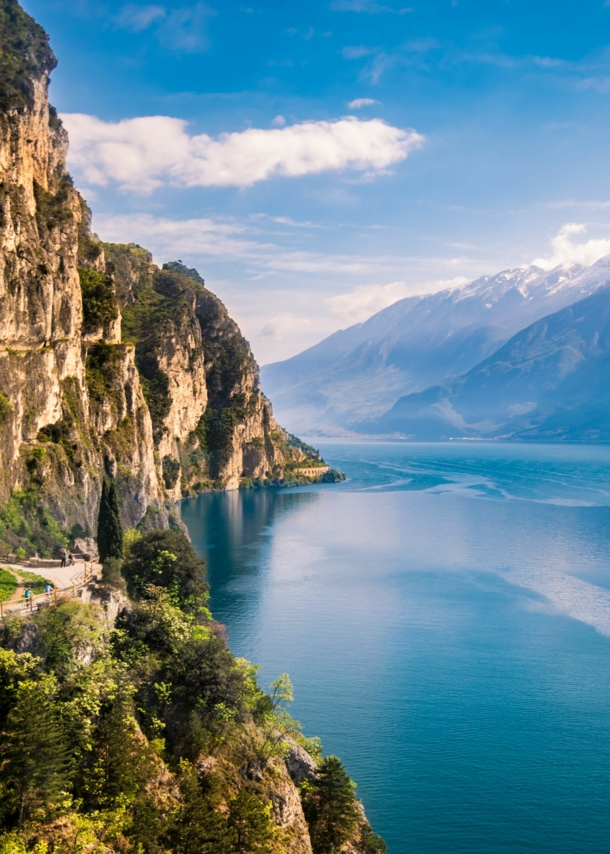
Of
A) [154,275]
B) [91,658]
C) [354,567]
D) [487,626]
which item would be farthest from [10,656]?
[154,275]

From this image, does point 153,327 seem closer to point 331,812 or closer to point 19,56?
point 19,56

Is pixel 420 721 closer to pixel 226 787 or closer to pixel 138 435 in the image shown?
pixel 226 787

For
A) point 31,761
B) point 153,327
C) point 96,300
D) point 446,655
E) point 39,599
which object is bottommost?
point 446,655

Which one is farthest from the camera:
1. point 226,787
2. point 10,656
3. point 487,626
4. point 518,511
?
point 518,511

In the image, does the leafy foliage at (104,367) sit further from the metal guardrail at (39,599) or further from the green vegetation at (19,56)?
the metal guardrail at (39,599)

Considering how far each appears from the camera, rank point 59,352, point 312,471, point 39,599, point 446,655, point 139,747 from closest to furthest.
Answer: point 139,747 → point 39,599 → point 446,655 → point 59,352 → point 312,471

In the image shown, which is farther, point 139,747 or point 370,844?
point 370,844

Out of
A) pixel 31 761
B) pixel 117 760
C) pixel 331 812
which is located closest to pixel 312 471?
pixel 331 812
